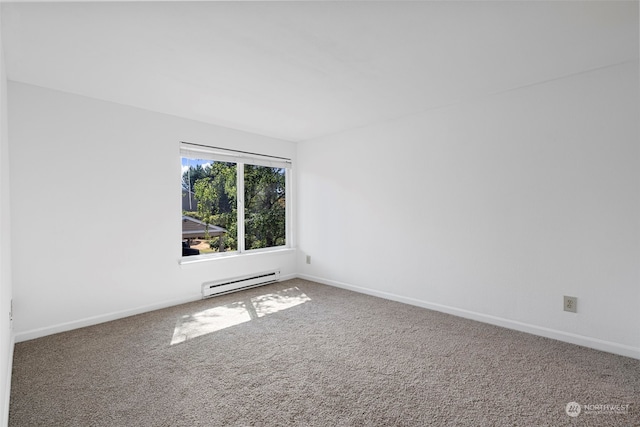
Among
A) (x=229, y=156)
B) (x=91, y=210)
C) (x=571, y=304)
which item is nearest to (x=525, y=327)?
(x=571, y=304)

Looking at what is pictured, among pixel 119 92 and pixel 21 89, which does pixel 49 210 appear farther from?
pixel 119 92

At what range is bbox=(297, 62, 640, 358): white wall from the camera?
2.44 metres

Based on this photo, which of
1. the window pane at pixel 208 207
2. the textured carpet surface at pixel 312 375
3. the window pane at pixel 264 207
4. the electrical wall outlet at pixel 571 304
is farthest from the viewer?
the window pane at pixel 264 207

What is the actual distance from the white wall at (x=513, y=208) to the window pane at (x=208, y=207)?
1.60 meters

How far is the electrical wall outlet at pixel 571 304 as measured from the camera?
261cm

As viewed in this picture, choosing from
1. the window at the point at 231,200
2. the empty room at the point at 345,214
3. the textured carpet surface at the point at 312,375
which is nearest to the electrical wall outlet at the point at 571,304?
the empty room at the point at 345,214

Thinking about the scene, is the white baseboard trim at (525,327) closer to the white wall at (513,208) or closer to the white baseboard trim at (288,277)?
the white wall at (513,208)

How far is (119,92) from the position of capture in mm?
2912

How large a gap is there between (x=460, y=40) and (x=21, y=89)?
3.53 meters

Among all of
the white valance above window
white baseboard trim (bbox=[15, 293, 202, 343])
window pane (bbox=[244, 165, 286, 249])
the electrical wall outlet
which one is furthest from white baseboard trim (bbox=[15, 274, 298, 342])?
the electrical wall outlet

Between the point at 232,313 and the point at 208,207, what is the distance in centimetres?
146

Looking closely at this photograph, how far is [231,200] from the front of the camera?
4.36 m

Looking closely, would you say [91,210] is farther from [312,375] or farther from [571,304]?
[571,304]

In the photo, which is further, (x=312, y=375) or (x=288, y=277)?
(x=288, y=277)
